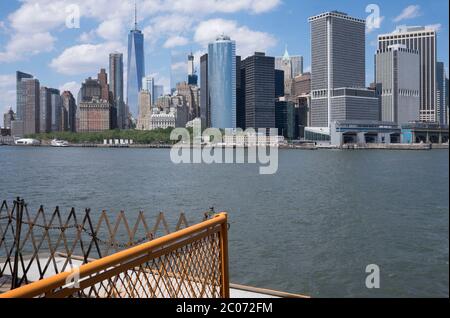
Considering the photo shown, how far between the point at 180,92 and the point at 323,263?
15312 centimetres

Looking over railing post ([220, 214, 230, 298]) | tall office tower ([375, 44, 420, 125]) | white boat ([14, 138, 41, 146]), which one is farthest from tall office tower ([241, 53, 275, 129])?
railing post ([220, 214, 230, 298])

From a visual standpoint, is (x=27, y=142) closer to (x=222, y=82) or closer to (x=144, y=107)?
(x=144, y=107)

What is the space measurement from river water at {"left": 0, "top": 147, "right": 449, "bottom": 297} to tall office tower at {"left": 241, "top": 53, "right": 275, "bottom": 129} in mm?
78244

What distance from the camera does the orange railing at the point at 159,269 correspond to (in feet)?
6.82

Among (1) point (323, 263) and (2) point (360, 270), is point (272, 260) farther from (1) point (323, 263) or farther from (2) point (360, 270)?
(2) point (360, 270)

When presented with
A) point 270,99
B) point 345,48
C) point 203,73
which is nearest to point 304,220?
point 345,48

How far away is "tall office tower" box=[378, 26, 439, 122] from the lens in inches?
3233

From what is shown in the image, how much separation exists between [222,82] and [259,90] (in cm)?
957

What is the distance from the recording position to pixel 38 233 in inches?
Answer: 579

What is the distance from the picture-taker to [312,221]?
1752 centimetres

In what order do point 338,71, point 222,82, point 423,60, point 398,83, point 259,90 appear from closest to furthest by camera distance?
1. point 423,60
2. point 338,71
3. point 398,83
4. point 259,90
5. point 222,82

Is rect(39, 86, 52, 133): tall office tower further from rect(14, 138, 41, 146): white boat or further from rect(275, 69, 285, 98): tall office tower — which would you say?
rect(275, 69, 285, 98): tall office tower

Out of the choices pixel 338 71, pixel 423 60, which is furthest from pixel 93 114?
pixel 423 60

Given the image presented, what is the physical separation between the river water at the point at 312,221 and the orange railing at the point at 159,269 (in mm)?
1539
